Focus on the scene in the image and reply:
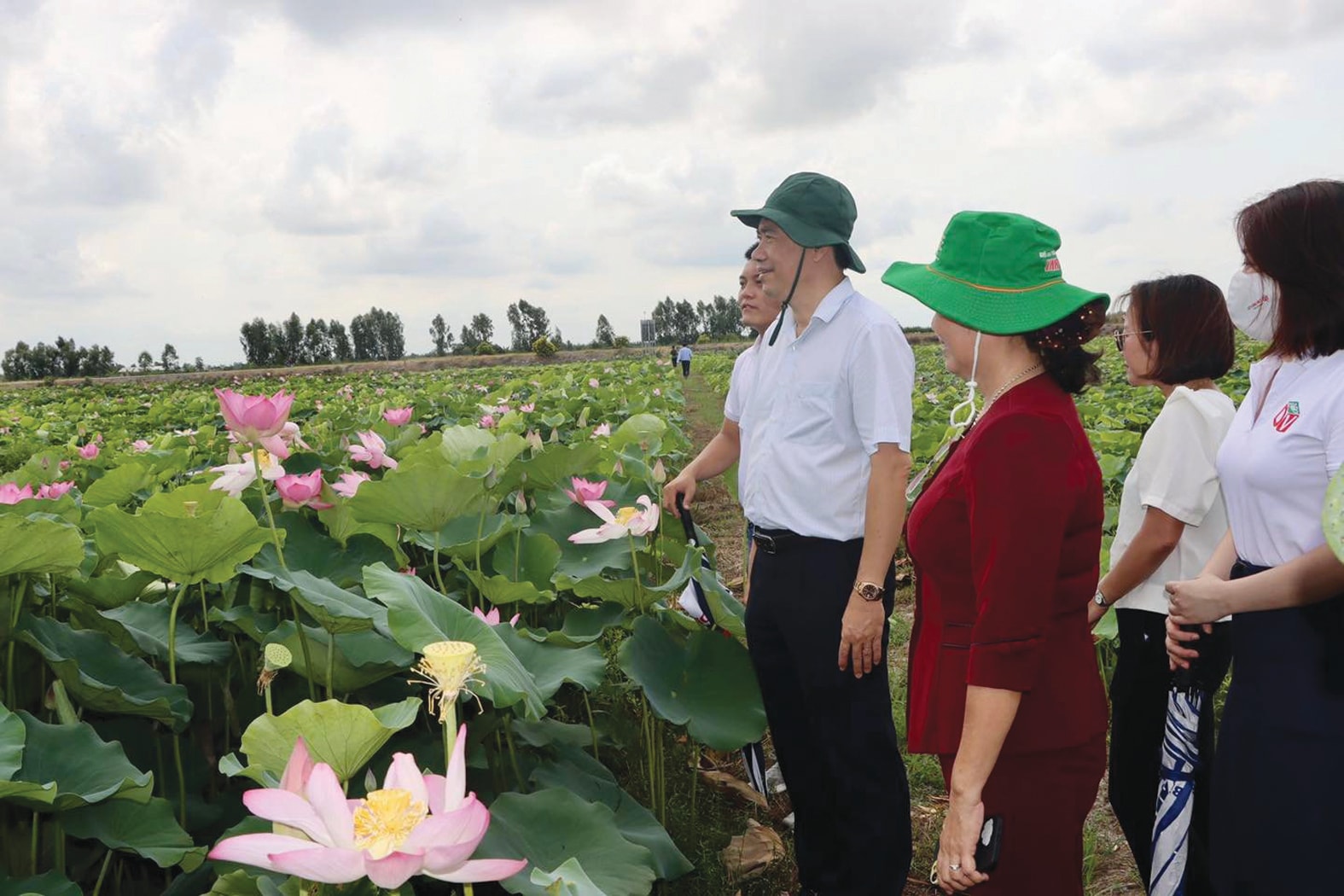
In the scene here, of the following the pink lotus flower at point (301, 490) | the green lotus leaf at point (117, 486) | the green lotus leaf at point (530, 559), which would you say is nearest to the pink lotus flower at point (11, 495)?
the green lotus leaf at point (117, 486)

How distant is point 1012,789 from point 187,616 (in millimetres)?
1663

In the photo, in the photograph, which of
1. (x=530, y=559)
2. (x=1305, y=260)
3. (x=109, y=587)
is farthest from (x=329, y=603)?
(x=1305, y=260)

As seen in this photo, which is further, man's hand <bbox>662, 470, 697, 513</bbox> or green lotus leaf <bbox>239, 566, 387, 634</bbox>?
man's hand <bbox>662, 470, 697, 513</bbox>

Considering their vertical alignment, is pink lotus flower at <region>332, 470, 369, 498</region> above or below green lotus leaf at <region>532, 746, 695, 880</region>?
above

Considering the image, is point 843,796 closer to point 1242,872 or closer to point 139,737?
point 1242,872

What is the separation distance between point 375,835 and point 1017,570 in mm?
940

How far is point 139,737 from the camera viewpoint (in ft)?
5.95

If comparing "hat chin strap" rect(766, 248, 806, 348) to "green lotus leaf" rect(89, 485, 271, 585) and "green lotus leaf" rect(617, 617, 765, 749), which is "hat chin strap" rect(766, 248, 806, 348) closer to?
"green lotus leaf" rect(617, 617, 765, 749)

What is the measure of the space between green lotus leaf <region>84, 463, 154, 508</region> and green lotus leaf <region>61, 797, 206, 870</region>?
157cm

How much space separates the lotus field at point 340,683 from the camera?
0.99 meters

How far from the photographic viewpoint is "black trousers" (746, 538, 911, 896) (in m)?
2.11

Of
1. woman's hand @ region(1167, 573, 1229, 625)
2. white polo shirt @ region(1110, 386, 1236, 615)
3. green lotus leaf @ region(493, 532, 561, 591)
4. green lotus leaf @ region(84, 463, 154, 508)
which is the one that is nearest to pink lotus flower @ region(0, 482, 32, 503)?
green lotus leaf @ region(84, 463, 154, 508)

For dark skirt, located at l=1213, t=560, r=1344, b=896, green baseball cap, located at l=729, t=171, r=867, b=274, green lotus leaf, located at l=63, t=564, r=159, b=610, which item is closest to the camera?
dark skirt, located at l=1213, t=560, r=1344, b=896

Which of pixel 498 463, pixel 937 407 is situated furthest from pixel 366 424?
pixel 937 407
